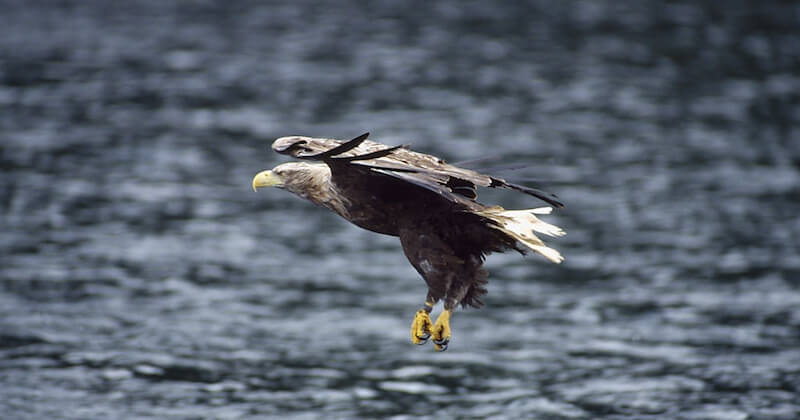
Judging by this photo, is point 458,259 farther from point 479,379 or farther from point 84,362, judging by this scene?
point 84,362

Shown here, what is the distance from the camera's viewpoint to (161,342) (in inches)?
565

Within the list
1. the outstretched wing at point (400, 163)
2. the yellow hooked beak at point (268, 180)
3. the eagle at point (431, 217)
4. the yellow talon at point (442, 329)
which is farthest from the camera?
the yellow hooked beak at point (268, 180)

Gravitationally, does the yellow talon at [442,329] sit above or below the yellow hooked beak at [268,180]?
below

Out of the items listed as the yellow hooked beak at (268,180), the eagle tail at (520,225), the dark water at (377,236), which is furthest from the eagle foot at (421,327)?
the dark water at (377,236)

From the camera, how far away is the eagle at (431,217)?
646cm

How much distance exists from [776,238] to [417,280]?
5.56 metres

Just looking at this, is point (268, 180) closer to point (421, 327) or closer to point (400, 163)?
point (400, 163)

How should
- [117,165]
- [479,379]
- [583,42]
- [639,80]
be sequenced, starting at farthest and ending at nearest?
1. [583,42]
2. [639,80]
3. [117,165]
4. [479,379]

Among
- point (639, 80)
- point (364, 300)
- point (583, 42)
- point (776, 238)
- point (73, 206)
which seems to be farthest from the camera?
point (583, 42)

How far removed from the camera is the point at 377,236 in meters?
18.6

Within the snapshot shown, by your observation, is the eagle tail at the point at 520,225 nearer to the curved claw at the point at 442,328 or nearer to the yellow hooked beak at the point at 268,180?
the curved claw at the point at 442,328

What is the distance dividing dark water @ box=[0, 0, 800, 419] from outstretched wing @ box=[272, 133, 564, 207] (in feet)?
10.0

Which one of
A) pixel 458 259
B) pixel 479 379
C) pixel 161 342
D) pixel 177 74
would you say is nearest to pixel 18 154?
pixel 177 74

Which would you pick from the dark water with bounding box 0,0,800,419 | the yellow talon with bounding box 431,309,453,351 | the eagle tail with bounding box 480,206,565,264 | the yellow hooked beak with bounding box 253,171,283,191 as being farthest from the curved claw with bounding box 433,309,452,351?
the dark water with bounding box 0,0,800,419
